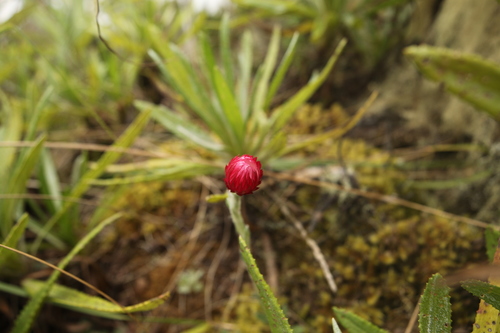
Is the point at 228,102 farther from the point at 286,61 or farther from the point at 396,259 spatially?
the point at 396,259

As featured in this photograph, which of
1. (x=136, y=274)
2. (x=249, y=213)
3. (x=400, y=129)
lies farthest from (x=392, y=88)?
(x=136, y=274)

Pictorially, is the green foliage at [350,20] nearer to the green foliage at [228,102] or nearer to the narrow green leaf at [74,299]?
the green foliage at [228,102]

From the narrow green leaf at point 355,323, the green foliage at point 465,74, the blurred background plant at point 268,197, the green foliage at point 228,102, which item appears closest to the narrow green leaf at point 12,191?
the blurred background plant at point 268,197

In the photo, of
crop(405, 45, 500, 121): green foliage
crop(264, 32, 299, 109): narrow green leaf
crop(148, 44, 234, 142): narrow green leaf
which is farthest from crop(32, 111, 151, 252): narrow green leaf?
crop(405, 45, 500, 121): green foliage

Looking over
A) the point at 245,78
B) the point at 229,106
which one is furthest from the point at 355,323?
the point at 245,78

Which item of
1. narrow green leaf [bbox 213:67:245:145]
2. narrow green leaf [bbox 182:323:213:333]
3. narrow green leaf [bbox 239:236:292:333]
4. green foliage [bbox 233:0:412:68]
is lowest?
narrow green leaf [bbox 239:236:292:333]

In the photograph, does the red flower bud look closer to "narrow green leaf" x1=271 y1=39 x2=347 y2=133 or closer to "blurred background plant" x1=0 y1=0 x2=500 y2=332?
"blurred background plant" x1=0 y1=0 x2=500 y2=332
